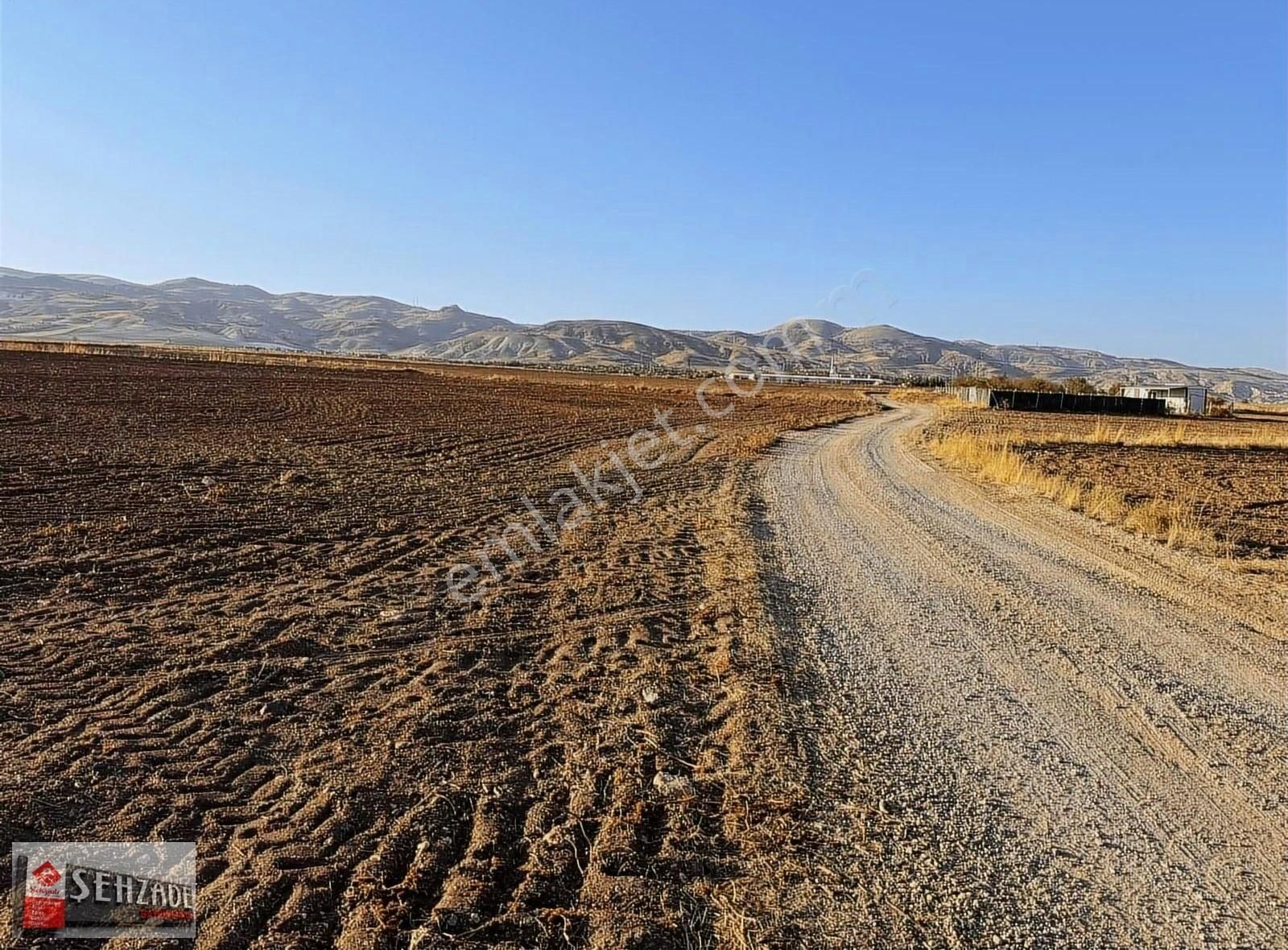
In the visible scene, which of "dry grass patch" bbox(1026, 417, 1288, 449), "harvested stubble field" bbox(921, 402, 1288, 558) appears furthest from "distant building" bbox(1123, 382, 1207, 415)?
"harvested stubble field" bbox(921, 402, 1288, 558)

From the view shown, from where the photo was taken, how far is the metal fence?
54.5 m

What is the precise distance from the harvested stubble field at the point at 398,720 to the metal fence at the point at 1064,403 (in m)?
49.5

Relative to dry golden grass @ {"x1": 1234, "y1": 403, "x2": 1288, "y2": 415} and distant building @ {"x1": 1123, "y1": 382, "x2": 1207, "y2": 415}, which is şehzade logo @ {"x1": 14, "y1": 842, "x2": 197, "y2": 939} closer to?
distant building @ {"x1": 1123, "y1": 382, "x2": 1207, "y2": 415}

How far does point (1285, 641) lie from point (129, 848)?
27.5ft

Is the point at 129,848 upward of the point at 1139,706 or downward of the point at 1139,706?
downward

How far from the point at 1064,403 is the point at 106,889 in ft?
204

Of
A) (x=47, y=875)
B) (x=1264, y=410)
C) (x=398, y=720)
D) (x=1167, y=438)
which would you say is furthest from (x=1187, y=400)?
(x=47, y=875)

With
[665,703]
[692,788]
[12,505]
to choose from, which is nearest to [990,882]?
[692,788]

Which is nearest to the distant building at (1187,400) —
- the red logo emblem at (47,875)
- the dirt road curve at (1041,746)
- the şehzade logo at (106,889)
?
the dirt road curve at (1041,746)

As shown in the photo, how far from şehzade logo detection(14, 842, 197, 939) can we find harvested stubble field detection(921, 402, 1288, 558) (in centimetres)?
1064

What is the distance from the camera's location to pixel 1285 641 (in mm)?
6496

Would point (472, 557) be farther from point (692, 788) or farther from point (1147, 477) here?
point (1147, 477)

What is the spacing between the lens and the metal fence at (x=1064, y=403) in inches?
2144

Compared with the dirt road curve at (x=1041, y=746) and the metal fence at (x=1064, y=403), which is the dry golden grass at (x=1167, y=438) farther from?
the dirt road curve at (x=1041, y=746)
